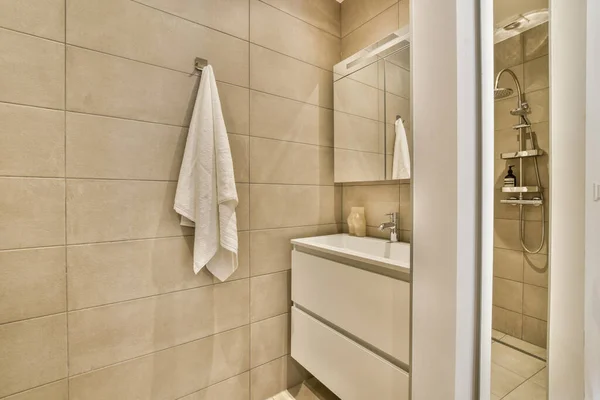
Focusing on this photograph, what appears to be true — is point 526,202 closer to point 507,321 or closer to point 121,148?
point 507,321

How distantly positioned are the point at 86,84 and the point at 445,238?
1.33 meters

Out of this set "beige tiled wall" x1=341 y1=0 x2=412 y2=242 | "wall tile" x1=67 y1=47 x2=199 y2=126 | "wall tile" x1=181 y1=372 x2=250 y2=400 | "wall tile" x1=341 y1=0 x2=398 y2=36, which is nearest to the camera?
"wall tile" x1=67 y1=47 x2=199 y2=126

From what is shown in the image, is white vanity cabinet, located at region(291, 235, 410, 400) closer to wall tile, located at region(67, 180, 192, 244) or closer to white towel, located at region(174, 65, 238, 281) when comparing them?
white towel, located at region(174, 65, 238, 281)

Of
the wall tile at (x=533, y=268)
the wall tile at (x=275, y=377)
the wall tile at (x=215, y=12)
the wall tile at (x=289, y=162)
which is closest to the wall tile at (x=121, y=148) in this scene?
the wall tile at (x=289, y=162)

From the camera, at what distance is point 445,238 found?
57cm

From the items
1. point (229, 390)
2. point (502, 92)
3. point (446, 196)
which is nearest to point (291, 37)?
point (502, 92)

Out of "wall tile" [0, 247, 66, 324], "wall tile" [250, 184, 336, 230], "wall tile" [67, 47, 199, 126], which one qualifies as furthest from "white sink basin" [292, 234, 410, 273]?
"wall tile" [0, 247, 66, 324]

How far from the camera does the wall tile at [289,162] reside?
145 cm

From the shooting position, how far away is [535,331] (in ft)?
1.96

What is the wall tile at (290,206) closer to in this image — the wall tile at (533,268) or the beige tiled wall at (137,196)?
the beige tiled wall at (137,196)

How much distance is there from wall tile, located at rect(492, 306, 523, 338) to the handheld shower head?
0.46 metres

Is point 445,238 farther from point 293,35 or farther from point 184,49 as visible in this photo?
point 293,35

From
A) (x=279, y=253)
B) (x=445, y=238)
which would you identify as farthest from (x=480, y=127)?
(x=279, y=253)

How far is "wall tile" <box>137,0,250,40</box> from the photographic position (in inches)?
47.5
